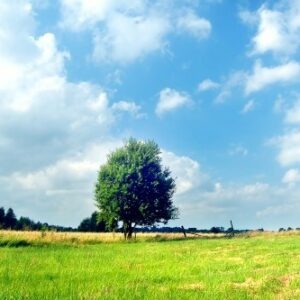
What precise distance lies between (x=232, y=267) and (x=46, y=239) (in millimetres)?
26358

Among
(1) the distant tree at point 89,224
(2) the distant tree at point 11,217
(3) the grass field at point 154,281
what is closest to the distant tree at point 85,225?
(1) the distant tree at point 89,224

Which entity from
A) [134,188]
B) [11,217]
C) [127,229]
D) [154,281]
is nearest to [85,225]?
[11,217]

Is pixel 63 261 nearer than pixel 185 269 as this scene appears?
No

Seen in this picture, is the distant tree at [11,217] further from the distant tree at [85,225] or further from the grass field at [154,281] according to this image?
the grass field at [154,281]

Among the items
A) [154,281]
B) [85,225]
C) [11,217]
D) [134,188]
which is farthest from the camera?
[85,225]

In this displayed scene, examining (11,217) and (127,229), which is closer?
(127,229)

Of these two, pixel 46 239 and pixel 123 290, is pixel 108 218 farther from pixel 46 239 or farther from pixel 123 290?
pixel 123 290

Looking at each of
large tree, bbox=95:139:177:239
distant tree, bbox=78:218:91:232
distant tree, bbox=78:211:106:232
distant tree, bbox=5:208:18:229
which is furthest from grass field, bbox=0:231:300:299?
distant tree, bbox=78:218:91:232

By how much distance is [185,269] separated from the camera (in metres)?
16.6

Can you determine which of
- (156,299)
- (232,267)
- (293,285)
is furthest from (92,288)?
(232,267)

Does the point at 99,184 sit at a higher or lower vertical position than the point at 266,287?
higher

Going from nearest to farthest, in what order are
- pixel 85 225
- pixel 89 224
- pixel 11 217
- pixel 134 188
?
1. pixel 134 188
2. pixel 11 217
3. pixel 89 224
4. pixel 85 225

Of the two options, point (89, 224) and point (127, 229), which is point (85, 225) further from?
point (127, 229)

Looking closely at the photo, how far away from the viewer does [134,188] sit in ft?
192
